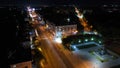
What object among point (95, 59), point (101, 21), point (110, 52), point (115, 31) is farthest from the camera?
point (101, 21)

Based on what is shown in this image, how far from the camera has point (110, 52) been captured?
23797 millimetres

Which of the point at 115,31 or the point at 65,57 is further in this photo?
the point at 115,31

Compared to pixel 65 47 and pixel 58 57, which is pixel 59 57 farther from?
pixel 65 47

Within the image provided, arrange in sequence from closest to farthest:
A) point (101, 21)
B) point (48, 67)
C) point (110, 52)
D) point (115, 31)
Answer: point (48, 67), point (110, 52), point (115, 31), point (101, 21)

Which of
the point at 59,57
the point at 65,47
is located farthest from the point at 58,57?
the point at 65,47

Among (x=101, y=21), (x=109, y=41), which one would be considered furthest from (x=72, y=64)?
(x=101, y=21)

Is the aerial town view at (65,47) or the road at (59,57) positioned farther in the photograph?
the road at (59,57)

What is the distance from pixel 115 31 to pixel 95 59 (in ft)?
42.1

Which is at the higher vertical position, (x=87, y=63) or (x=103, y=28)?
(x=103, y=28)

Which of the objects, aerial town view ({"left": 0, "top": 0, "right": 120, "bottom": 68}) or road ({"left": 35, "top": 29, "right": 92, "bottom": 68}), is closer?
aerial town view ({"left": 0, "top": 0, "right": 120, "bottom": 68})

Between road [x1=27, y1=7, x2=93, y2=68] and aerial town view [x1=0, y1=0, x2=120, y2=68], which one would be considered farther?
road [x1=27, y1=7, x2=93, y2=68]

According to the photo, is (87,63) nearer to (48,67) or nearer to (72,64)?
(72,64)

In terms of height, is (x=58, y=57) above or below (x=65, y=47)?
below

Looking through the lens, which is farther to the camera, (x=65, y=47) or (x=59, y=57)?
(x=65, y=47)
